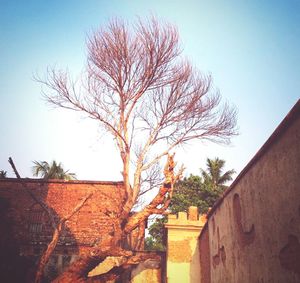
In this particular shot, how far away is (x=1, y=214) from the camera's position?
18.3 metres

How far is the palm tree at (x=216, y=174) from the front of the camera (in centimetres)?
3064

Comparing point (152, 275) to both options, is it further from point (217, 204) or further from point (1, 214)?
point (1, 214)

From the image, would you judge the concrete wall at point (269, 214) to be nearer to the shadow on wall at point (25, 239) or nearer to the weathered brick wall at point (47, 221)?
the weathered brick wall at point (47, 221)

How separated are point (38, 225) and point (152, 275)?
8423 millimetres

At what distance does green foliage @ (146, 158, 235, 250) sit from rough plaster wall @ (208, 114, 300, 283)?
21.0m

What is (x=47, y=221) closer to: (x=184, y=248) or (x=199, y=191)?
(x=184, y=248)

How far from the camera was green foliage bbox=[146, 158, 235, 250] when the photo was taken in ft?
94.1

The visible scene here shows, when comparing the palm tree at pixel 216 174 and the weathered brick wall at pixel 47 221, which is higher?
the palm tree at pixel 216 174

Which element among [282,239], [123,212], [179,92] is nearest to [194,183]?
[179,92]

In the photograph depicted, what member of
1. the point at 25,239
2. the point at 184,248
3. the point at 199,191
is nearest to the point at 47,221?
the point at 25,239

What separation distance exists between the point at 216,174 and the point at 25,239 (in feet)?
66.8

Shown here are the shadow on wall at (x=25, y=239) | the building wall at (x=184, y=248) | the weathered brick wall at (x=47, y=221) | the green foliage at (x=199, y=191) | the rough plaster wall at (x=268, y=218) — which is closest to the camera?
the rough plaster wall at (x=268, y=218)

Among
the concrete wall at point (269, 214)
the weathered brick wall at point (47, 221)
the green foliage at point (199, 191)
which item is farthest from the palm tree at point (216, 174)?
the concrete wall at point (269, 214)

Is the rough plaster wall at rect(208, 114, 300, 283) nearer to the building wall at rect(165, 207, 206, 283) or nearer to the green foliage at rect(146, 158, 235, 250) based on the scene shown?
the building wall at rect(165, 207, 206, 283)
